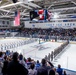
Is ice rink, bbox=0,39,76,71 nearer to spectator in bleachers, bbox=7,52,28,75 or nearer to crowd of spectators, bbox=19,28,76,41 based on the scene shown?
spectator in bleachers, bbox=7,52,28,75

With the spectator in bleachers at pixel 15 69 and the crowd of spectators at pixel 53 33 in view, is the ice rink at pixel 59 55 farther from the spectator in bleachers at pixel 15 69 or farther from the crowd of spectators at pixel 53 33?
the crowd of spectators at pixel 53 33

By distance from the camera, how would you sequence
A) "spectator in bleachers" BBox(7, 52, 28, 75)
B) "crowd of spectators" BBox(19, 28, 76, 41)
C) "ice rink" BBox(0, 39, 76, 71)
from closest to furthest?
"spectator in bleachers" BBox(7, 52, 28, 75) < "ice rink" BBox(0, 39, 76, 71) < "crowd of spectators" BBox(19, 28, 76, 41)

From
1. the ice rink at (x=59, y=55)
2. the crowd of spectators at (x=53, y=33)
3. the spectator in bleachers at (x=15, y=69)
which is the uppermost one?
the spectator in bleachers at (x=15, y=69)

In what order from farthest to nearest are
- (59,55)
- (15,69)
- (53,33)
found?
(53,33)
(59,55)
(15,69)

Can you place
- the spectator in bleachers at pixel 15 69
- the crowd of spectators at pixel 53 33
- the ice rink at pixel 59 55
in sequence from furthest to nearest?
the crowd of spectators at pixel 53 33 → the ice rink at pixel 59 55 → the spectator in bleachers at pixel 15 69

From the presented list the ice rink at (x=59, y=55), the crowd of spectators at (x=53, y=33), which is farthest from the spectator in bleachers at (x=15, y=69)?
the crowd of spectators at (x=53, y=33)

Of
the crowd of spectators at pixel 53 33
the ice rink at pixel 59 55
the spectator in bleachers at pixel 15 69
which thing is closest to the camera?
the spectator in bleachers at pixel 15 69

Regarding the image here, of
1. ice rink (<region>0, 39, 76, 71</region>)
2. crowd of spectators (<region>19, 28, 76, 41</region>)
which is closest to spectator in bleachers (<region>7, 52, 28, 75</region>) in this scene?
ice rink (<region>0, 39, 76, 71</region>)

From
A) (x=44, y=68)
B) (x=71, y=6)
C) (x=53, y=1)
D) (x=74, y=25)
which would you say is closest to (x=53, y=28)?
(x=74, y=25)

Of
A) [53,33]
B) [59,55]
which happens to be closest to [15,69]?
[59,55]

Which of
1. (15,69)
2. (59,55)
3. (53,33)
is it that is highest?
(15,69)

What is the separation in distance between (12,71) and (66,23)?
93.2ft

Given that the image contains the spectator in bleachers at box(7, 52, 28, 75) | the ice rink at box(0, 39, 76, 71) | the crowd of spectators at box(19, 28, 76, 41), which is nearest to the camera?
the spectator in bleachers at box(7, 52, 28, 75)

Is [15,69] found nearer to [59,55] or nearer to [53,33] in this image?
[59,55]
